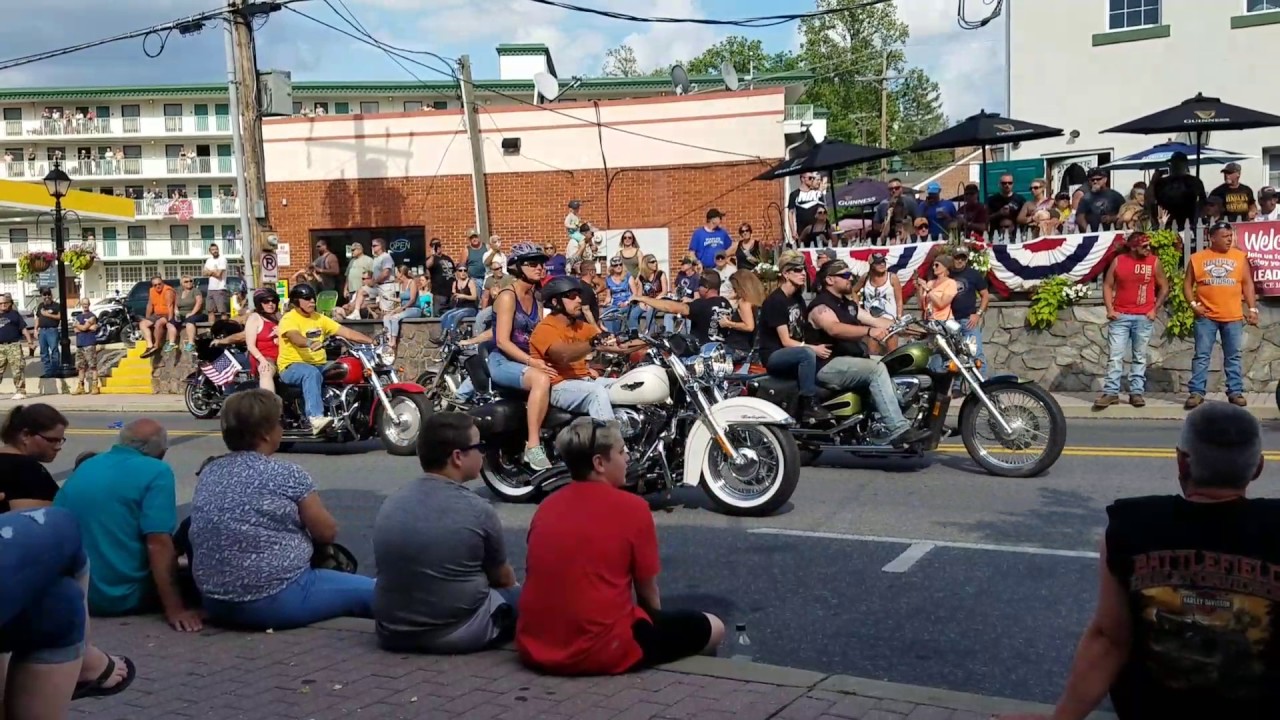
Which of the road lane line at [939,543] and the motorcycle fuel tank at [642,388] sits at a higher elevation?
the motorcycle fuel tank at [642,388]

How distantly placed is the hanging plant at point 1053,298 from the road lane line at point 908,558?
9.13 meters

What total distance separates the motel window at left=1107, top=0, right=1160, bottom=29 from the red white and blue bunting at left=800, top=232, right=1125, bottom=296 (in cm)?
800

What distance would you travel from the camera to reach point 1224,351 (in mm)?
13562

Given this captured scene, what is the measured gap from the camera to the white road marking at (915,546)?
23.9 feet

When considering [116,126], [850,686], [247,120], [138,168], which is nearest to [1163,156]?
[247,120]

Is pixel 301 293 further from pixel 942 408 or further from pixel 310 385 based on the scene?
pixel 942 408

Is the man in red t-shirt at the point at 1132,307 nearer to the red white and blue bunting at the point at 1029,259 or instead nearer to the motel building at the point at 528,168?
the red white and blue bunting at the point at 1029,259

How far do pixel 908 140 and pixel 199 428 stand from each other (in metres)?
72.8

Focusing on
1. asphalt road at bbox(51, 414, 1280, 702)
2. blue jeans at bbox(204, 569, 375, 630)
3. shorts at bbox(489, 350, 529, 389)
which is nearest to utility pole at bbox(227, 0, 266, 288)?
asphalt road at bbox(51, 414, 1280, 702)

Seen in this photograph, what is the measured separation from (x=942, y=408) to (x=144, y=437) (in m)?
6.15

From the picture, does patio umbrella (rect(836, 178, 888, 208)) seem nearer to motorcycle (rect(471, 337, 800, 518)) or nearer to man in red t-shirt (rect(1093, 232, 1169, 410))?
man in red t-shirt (rect(1093, 232, 1169, 410))

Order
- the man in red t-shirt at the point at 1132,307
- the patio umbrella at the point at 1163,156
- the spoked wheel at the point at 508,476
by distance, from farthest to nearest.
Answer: the patio umbrella at the point at 1163,156, the man in red t-shirt at the point at 1132,307, the spoked wheel at the point at 508,476

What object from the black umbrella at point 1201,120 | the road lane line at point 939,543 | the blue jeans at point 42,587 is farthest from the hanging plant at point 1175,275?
the blue jeans at point 42,587

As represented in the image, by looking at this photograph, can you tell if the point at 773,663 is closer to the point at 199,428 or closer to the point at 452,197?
the point at 199,428
